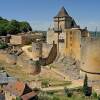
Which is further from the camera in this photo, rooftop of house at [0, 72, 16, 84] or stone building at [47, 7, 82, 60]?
stone building at [47, 7, 82, 60]

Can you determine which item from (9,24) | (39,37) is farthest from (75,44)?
(9,24)

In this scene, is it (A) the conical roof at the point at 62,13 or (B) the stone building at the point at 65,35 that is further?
(A) the conical roof at the point at 62,13

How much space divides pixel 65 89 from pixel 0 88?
23.2 feet

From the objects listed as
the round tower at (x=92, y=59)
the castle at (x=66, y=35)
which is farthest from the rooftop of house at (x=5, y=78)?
the round tower at (x=92, y=59)

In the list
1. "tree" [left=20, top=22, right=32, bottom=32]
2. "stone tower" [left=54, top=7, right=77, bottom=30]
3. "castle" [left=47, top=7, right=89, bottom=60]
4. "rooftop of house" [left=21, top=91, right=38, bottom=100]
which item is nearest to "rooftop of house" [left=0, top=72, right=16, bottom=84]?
"rooftop of house" [left=21, top=91, right=38, bottom=100]

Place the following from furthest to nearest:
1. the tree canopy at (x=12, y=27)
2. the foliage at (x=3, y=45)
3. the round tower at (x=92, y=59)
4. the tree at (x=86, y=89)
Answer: the tree canopy at (x=12, y=27) → the foliage at (x=3, y=45) → the round tower at (x=92, y=59) → the tree at (x=86, y=89)

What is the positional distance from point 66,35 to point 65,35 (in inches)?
11.8

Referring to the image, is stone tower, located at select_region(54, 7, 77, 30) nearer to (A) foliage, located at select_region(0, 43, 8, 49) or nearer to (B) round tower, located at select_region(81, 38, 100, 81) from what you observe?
(B) round tower, located at select_region(81, 38, 100, 81)

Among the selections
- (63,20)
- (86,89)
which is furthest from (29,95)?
(63,20)

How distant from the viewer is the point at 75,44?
117 ft

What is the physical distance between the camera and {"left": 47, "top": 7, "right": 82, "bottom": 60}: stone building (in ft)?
117

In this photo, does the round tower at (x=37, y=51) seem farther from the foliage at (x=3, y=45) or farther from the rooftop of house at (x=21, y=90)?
the rooftop of house at (x=21, y=90)

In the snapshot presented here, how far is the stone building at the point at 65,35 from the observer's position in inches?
1404

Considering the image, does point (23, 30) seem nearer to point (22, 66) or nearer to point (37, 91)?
point (22, 66)
